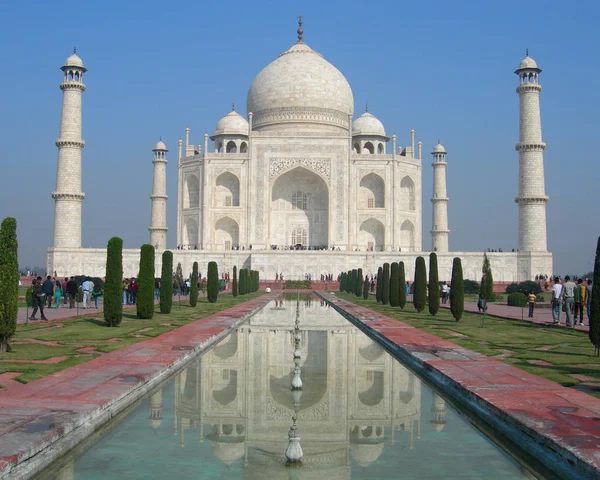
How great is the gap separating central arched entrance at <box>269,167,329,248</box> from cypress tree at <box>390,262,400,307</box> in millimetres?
15311

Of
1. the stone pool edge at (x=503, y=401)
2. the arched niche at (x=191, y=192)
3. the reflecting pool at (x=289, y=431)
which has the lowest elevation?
the reflecting pool at (x=289, y=431)

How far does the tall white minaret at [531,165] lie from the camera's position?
87.3 feet

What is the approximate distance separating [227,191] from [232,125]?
3.73 m

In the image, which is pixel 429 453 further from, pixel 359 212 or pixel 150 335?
pixel 359 212

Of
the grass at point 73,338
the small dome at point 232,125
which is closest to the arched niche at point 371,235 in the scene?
the small dome at point 232,125

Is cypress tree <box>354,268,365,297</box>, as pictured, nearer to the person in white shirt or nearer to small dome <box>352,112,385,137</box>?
the person in white shirt

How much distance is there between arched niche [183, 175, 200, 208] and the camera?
102 feet

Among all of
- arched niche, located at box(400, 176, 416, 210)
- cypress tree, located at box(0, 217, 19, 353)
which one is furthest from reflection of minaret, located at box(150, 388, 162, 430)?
arched niche, located at box(400, 176, 416, 210)

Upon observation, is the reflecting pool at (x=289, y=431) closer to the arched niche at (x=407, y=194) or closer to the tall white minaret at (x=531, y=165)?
the tall white minaret at (x=531, y=165)

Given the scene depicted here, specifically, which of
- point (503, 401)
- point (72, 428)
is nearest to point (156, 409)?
point (72, 428)

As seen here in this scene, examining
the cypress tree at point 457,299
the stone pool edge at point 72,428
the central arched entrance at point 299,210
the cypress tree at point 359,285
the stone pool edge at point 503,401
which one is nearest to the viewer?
the stone pool edge at point 72,428

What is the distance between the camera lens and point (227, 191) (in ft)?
102

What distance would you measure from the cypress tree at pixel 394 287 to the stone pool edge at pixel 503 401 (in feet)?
23.3

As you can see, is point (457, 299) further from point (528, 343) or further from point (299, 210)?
point (299, 210)
